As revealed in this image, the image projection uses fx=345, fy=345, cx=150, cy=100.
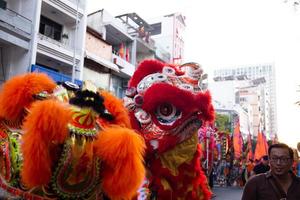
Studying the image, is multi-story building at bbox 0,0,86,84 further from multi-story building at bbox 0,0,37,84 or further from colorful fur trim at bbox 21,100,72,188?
colorful fur trim at bbox 21,100,72,188

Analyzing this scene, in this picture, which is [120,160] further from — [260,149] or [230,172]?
[230,172]

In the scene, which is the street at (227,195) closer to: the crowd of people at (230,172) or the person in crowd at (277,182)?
the crowd of people at (230,172)

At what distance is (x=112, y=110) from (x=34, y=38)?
11097 mm

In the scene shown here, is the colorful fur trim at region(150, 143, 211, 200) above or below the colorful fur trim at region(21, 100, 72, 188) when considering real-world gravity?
below

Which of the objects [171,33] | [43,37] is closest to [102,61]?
[43,37]

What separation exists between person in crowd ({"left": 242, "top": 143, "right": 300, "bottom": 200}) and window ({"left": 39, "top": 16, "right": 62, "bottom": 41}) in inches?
514

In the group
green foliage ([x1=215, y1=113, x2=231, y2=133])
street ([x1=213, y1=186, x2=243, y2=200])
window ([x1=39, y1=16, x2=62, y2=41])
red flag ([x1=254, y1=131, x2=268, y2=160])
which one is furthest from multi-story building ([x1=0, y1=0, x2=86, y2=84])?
green foliage ([x1=215, y1=113, x2=231, y2=133])

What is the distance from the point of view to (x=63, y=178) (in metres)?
1.83

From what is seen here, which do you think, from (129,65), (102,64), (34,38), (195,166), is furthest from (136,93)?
(129,65)

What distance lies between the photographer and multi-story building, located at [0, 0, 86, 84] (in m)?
11.9

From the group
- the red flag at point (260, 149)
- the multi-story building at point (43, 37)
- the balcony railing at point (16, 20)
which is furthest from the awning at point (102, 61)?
the red flag at point (260, 149)

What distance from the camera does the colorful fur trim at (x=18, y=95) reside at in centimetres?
213

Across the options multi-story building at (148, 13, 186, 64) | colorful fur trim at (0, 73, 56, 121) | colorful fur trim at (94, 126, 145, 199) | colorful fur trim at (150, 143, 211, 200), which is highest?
multi-story building at (148, 13, 186, 64)

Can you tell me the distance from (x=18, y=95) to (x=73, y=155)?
24.8 inches
